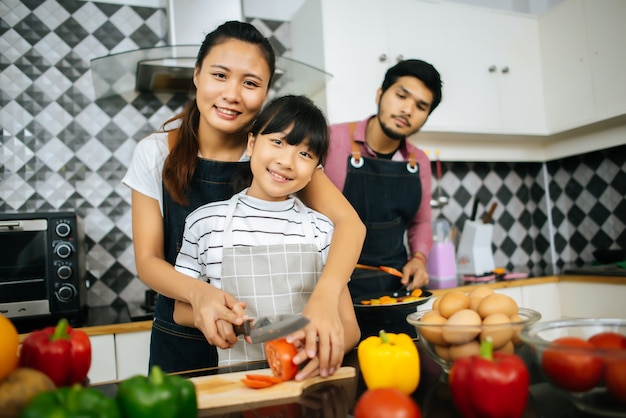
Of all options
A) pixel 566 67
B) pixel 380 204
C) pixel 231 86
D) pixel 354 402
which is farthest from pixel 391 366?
pixel 566 67

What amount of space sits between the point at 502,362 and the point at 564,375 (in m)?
0.09

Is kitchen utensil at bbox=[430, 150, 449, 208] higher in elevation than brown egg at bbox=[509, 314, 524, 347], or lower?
higher

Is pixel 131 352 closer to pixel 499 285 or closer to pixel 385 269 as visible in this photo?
pixel 385 269

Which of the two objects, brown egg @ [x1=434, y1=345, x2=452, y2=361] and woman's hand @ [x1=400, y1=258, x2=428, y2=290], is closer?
brown egg @ [x1=434, y1=345, x2=452, y2=361]

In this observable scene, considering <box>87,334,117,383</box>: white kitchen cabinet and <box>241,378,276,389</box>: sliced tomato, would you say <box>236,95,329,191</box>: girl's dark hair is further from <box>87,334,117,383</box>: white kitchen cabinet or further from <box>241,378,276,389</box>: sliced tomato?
<box>87,334,117,383</box>: white kitchen cabinet

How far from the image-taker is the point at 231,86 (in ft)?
3.63

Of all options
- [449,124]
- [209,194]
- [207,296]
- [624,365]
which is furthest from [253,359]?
[449,124]

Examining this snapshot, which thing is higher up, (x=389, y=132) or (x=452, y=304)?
(x=389, y=132)

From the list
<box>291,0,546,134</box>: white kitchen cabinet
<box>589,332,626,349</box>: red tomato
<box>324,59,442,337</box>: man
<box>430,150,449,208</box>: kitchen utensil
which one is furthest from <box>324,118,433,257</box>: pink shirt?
<box>589,332,626,349</box>: red tomato

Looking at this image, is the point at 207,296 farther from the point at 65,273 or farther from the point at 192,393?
the point at 65,273

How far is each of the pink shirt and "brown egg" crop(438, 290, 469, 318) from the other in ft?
3.34

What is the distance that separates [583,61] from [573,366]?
7.57 ft

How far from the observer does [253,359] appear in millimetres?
1004

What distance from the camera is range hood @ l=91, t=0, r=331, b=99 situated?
1.92 meters
